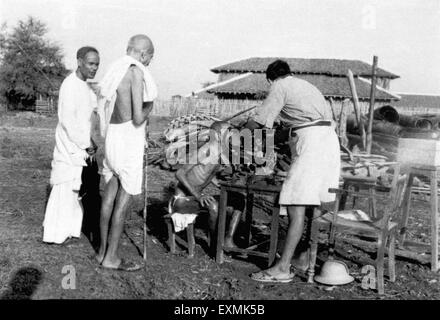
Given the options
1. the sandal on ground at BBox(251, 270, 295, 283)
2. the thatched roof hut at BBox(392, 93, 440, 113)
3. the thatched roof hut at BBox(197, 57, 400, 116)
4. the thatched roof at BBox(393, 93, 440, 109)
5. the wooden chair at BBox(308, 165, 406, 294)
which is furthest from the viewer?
the thatched roof at BBox(393, 93, 440, 109)

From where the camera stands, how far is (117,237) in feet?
15.5

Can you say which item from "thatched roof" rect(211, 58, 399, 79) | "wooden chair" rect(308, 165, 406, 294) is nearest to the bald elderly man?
"wooden chair" rect(308, 165, 406, 294)

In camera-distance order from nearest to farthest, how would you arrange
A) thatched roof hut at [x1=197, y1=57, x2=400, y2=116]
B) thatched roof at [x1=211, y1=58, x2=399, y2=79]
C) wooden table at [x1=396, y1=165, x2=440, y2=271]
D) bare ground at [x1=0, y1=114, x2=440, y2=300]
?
bare ground at [x1=0, y1=114, x2=440, y2=300], wooden table at [x1=396, y1=165, x2=440, y2=271], thatched roof hut at [x1=197, y1=57, x2=400, y2=116], thatched roof at [x1=211, y1=58, x2=399, y2=79]

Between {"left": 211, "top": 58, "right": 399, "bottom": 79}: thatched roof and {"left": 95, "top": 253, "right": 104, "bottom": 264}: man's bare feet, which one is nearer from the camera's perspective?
{"left": 95, "top": 253, "right": 104, "bottom": 264}: man's bare feet

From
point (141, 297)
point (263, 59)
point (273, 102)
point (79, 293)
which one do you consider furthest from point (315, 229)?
point (263, 59)

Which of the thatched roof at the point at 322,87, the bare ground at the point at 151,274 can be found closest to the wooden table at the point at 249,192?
the bare ground at the point at 151,274

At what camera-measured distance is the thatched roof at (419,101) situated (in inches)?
2283

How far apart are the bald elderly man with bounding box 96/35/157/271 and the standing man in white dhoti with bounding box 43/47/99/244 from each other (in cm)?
61

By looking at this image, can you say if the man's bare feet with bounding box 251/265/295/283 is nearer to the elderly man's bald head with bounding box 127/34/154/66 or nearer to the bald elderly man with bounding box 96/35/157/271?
the bald elderly man with bounding box 96/35/157/271

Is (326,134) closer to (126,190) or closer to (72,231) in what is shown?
(126,190)

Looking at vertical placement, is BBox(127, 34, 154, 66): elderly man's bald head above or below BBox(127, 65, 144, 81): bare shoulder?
above

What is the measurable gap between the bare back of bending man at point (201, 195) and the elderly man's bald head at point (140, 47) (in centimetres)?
125

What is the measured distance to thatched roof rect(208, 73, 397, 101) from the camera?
110 feet

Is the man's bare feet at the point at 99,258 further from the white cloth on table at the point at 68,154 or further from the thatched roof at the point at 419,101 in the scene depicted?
the thatched roof at the point at 419,101
